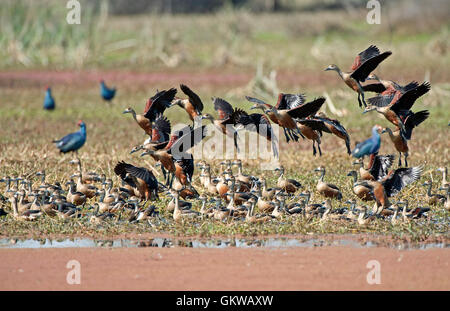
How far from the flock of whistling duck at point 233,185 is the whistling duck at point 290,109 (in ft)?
0.04

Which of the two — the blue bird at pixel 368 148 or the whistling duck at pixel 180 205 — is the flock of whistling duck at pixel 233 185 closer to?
the whistling duck at pixel 180 205

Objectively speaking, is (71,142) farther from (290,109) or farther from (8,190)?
(290,109)

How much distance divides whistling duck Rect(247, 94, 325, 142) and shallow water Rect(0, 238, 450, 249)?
1.98 meters

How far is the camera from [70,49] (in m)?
27.7

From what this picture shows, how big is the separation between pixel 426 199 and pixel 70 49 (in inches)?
756

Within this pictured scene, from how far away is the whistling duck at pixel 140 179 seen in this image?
9977 millimetres

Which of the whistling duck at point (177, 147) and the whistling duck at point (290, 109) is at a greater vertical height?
the whistling duck at point (290, 109)

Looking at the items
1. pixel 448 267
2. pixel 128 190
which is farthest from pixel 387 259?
pixel 128 190

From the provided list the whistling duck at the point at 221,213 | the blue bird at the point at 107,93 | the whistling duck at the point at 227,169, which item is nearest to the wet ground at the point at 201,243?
the whistling duck at the point at 221,213

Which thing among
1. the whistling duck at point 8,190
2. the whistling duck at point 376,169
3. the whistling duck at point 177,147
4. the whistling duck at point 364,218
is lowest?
the whistling duck at point 364,218

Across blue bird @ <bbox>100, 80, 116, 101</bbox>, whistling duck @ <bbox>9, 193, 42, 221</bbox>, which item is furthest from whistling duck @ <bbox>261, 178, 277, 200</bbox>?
blue bird @ <bbox>100, 80, 116, 101</bbox>

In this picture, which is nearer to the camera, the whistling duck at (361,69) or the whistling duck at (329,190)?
the whistling duck at (329,190)

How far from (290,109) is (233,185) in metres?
1.15
